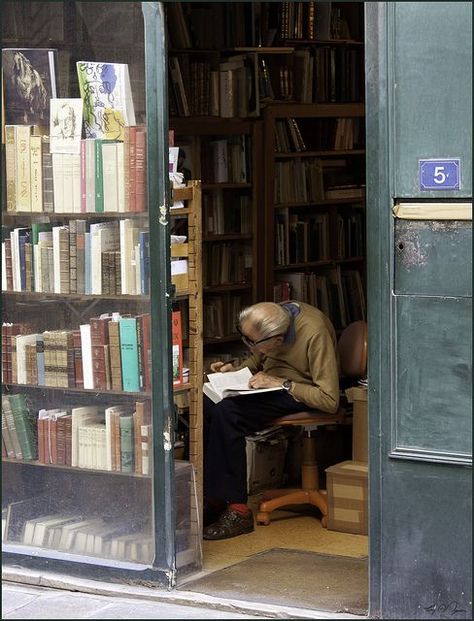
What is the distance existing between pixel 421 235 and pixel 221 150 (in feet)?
12.7

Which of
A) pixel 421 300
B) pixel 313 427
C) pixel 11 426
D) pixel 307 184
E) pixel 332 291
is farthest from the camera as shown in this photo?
pixel 332 291

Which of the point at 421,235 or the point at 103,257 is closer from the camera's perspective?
the point at 421,235

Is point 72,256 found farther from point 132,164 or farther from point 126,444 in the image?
point 126,444

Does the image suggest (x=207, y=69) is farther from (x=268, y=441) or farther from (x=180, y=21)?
(x=268, y=441)

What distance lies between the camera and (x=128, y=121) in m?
6.04

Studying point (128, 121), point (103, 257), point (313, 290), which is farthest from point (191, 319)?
point (313, 290)

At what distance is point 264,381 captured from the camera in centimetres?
729

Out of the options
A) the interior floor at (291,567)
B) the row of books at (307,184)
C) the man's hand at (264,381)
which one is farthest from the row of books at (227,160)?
the interior floor at (291,567)

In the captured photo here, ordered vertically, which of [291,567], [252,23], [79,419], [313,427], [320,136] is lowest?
[291,567]

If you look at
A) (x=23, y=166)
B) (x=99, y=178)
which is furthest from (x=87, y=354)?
(x=23, y=166)

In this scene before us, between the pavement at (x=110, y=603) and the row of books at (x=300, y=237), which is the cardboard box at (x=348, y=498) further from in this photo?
the row of books at (x=300, y=237)

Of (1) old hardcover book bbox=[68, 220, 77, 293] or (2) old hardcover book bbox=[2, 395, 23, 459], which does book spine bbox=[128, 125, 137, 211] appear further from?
(2) old hardcover book bbox=[2, 395, 23, 459]

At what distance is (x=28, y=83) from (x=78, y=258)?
2.78 ft

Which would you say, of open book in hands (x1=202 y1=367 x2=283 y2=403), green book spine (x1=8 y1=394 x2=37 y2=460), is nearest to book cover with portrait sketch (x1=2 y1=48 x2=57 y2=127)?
green book spine (x1=8 y1=394 x2=37 y2=460)
